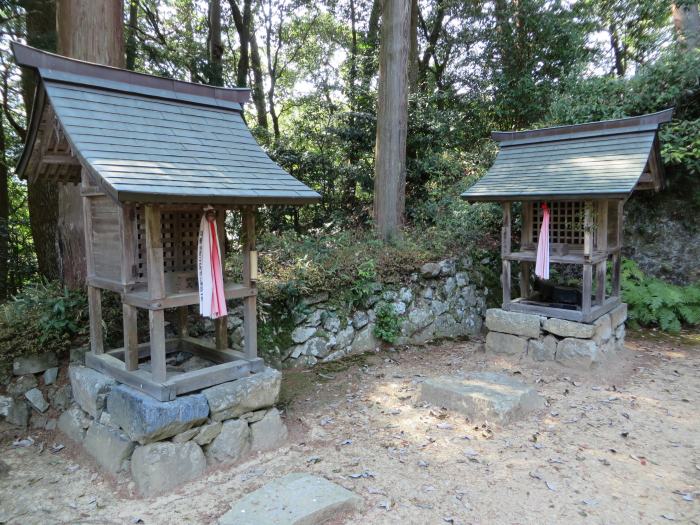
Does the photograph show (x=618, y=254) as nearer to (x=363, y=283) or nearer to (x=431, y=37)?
(x=363, y=283)

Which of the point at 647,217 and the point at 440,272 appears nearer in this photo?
the point at 440,272

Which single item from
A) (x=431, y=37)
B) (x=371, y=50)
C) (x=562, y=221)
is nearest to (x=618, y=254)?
(x=562, y=221)

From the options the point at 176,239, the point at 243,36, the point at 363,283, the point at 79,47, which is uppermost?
the point at 243,36

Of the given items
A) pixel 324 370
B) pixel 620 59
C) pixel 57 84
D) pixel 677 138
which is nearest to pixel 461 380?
pixel 324 370

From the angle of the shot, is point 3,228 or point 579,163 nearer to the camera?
point 579,163

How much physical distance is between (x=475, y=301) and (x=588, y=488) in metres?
5.55

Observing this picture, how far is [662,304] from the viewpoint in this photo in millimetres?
8914

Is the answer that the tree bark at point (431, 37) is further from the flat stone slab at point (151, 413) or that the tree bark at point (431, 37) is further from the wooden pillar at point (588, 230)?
the flat stone slab at point (151, 413)

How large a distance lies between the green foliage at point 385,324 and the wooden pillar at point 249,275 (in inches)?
127

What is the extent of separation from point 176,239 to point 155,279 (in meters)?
0.75

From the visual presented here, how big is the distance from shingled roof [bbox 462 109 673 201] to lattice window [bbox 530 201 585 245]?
56 centimetres

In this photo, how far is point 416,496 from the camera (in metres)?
3.85

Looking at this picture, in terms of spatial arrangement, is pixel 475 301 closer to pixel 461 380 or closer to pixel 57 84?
pixel 461 380

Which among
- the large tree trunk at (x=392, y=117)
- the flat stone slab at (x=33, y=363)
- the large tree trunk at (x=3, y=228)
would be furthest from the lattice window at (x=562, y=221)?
the large tree trunk at (x=3, y=228)
